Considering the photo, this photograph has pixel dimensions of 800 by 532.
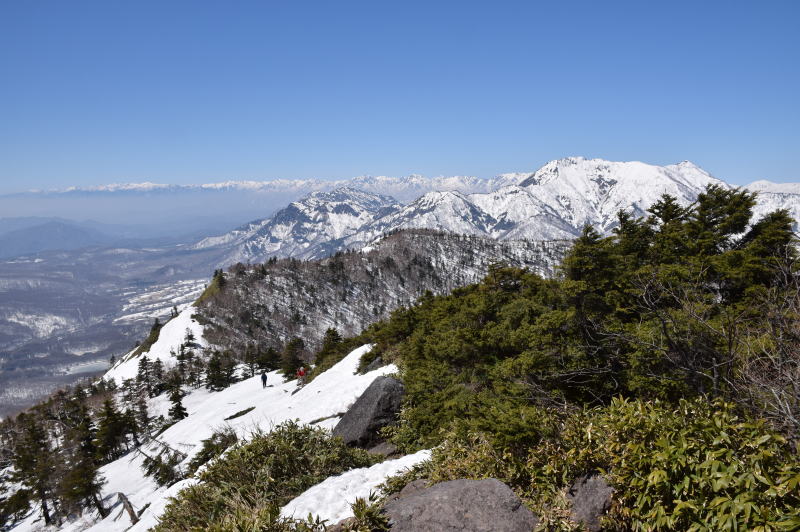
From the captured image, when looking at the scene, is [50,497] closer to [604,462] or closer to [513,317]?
[513,317]

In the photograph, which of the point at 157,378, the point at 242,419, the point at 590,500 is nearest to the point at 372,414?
the point at 590,500

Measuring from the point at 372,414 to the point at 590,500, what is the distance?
9.78m

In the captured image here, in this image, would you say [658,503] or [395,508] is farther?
[395,508]

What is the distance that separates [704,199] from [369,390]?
2598cm

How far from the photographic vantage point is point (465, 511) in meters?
6.01

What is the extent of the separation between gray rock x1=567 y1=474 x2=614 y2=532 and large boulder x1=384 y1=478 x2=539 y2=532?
74 cm

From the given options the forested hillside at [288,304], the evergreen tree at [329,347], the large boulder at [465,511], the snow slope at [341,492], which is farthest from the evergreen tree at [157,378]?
the large boulder at [465,511]

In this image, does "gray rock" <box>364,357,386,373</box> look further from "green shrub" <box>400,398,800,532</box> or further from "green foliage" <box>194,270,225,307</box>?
"green foliage" <box>194,270,225,307</box>

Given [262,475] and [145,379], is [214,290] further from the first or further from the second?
[262,475]

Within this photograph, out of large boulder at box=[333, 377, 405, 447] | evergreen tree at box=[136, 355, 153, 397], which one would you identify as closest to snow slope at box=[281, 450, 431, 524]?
large boulder at box=[333, 377, 405, 447]

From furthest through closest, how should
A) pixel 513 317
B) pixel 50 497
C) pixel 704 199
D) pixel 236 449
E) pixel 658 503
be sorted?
pixel 50 497, pixel 704 199, pixel 513 317, pixel 236 449, pixel 658 503

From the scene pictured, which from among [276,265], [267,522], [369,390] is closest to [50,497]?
[369,390]

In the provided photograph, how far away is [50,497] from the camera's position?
147ft

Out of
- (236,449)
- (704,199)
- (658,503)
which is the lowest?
(236,449)
